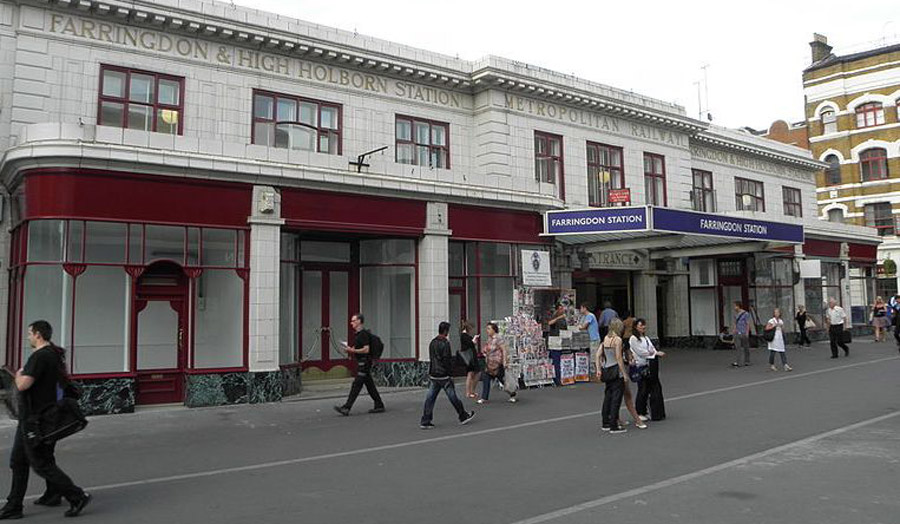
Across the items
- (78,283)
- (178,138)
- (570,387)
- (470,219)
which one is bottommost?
(570,387)

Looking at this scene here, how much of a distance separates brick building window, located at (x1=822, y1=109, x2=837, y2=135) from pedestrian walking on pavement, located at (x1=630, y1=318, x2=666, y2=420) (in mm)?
42644

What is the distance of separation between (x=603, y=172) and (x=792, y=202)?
14902 millimetres

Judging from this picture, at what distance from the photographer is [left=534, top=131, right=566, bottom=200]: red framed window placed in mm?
21312

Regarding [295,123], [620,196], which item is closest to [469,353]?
[295,123]

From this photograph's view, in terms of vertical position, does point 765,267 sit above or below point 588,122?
below

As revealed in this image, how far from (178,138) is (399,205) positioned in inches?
198

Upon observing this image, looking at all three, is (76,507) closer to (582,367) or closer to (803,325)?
(582,367)

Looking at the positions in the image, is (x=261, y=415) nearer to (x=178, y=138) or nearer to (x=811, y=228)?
(x=178, y=138)

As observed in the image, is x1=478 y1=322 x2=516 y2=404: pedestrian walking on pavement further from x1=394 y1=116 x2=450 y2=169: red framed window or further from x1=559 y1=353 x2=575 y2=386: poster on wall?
x1=394 y1=116 x2=450 y2=169: red framed window

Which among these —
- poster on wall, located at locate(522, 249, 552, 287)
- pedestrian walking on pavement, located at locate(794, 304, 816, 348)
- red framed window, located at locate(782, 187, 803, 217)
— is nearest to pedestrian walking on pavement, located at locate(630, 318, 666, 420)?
poster on wall, located at locate(522, 249, 552, 287)

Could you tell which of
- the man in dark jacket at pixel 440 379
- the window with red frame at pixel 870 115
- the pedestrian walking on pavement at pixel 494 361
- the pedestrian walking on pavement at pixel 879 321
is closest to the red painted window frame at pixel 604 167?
the pedestrian walking on pavement at pixel 494 361

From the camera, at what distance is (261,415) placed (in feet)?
39.4

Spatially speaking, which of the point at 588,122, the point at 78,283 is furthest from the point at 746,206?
the point at 78,283

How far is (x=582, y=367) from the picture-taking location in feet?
53.9
